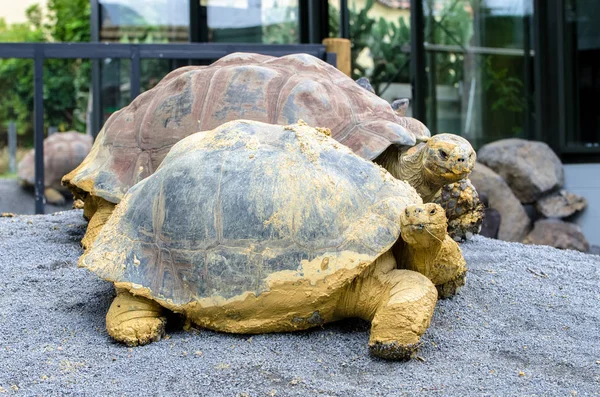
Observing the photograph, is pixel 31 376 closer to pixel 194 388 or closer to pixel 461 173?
pixel 194 388

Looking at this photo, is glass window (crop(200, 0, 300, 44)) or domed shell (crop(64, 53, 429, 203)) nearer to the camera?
domed shell (crop(64, 53, 429, 203))

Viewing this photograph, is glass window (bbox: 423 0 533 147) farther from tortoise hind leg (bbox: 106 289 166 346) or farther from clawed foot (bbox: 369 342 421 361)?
tortoise hind leg (bbox: 106 289 166 346)

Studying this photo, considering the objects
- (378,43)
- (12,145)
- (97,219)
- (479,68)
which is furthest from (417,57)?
(97,219)

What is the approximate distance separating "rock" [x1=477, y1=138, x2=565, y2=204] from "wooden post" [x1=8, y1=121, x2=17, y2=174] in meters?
3.97

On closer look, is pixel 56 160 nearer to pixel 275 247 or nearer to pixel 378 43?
pixel 275 247

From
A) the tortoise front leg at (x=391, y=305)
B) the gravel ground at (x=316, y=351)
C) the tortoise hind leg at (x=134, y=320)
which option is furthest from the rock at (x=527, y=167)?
the tortoise hind leg at (x=134, y=320)

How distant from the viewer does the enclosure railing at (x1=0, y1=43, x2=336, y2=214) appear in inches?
192

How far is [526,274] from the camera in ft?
10.1

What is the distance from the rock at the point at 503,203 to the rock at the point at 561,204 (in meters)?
0.22

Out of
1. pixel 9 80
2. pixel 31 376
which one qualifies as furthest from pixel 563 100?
pixel 31 376

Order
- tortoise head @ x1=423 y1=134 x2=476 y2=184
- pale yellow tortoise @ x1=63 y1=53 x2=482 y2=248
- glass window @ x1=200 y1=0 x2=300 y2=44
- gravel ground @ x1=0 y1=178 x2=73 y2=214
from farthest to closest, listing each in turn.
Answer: glass window @ x1=200 y1=0 x2=300 y2=44 < gravel ground @ x1=0 y1=178 x2=73 y2=214 < pale yellow tortoise @ x1=63 y1=53 x2=482 y2=248 < tortoise head @ x1=423 y1=134 x2=476 y2=184

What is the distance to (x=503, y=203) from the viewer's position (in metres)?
6.11

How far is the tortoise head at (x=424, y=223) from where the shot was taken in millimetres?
2096

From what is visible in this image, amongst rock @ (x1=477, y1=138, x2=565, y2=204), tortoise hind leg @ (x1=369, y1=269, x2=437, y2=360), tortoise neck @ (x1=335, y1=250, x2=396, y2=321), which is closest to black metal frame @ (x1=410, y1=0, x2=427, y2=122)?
rock @ (x1=477, y1=138, x2=565, y2=204)
